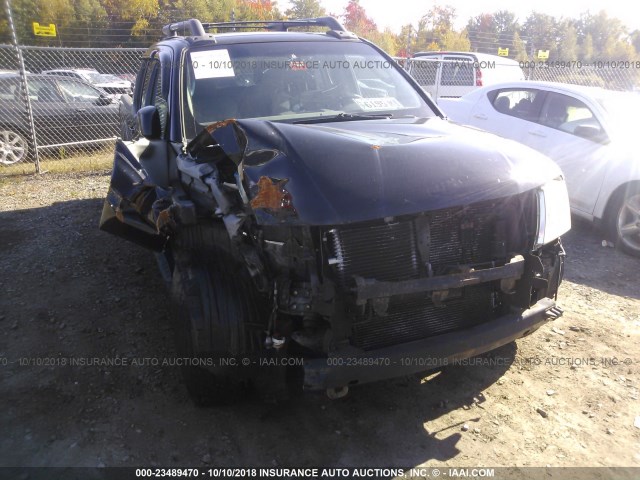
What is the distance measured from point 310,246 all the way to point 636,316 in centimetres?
325

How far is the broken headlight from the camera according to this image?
300cm

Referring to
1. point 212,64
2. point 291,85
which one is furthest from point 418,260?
point 212,64

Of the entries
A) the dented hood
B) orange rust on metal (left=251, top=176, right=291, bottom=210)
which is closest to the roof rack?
the dented hood

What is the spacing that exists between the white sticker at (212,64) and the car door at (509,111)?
4439 mm

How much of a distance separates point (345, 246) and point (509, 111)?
560 centimetres

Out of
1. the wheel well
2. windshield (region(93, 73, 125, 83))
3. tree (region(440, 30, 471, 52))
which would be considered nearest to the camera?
the wheel well

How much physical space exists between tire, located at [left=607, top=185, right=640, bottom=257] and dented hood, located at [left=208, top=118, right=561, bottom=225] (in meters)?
3.16

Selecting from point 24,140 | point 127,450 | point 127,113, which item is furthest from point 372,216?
point 24,140

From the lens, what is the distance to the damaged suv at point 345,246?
8.38 ft

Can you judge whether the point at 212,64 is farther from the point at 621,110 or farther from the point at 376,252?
the point at 621,110

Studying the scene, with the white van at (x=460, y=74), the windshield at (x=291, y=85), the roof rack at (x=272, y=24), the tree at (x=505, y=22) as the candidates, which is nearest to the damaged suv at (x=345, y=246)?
the windshield at (x=291, y=85)

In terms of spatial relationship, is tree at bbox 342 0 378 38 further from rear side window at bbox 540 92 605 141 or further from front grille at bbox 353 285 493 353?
front grille at bbox 353 285 493 353

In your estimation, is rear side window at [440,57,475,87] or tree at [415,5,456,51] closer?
rear side window at [440,57,475,87]

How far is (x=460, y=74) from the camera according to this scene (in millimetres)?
12219
